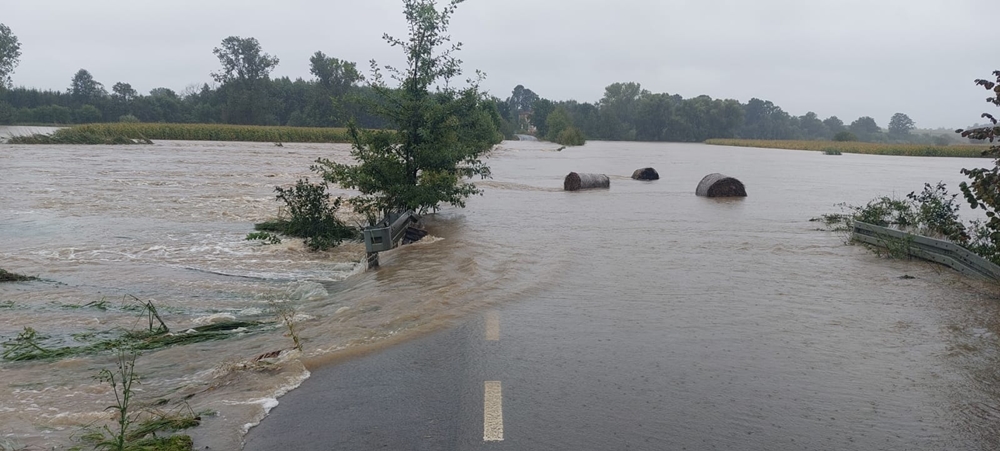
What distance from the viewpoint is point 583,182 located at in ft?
80.4

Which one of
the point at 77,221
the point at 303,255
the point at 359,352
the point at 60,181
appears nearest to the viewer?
the point at 359,352

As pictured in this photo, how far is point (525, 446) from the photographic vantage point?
4293 mm

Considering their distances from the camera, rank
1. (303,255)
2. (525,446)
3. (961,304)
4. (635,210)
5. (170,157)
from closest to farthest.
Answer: (525,446) → (961,304) → (303,255) → (635,210) → (170,157)

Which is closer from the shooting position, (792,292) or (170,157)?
(792,292)

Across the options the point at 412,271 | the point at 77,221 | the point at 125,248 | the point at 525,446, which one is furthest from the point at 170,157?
the point at 525,446

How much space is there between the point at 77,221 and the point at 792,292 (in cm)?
Result: 1480

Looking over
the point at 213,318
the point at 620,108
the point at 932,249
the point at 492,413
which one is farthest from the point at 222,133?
the point at 620,108

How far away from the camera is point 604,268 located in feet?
33.7

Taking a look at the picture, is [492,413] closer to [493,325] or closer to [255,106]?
[493,325]

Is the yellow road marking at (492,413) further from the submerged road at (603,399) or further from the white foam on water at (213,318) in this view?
the white foam on water at (213,318)

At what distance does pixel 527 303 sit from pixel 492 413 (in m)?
3.37

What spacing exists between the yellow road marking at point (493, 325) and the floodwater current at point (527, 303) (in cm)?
32

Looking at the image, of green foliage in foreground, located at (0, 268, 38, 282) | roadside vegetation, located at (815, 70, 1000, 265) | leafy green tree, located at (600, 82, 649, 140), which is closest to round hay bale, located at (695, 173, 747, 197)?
roadside vegetation, located at (815, 70, 1000, 265)

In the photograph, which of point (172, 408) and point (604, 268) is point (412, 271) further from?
point (172, 408)
